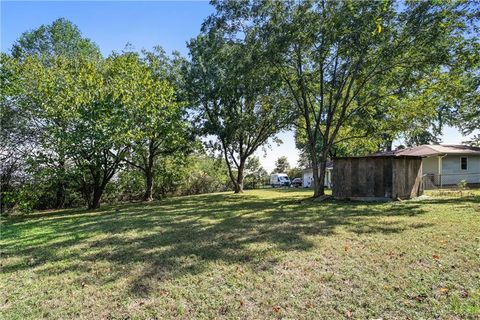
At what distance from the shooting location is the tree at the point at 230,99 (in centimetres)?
1344

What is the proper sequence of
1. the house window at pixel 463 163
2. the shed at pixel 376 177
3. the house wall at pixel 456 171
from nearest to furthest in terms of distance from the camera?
the shed at pixel 376 177
the house wall at pixel 456 171
the house window at pixel 463 163

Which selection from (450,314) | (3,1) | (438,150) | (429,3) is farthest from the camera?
→ (438,150)

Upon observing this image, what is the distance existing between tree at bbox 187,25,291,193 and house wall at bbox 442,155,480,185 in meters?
12.7

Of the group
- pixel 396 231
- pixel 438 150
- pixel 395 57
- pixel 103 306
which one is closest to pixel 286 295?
pixel 103 306

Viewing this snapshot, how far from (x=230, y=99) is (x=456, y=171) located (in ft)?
56.9

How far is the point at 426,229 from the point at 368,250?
7.65 ft

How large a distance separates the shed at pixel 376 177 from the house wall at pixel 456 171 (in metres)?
11.3

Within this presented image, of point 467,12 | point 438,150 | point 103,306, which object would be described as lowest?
point 103,306

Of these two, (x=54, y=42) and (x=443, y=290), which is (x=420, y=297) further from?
(x=54, y=42)

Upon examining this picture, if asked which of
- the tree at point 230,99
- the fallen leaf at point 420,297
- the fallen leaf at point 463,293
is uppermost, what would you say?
the tree at point 230,99

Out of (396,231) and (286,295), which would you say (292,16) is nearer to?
(396,231)

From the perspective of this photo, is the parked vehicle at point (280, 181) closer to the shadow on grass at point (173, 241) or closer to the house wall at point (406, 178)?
the house wall at point (406, 178)

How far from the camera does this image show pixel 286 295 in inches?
140

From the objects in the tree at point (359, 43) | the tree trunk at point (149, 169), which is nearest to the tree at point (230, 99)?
the tree at point (359, 43)
